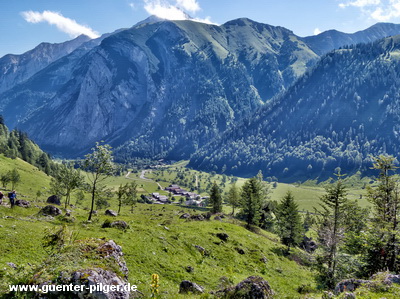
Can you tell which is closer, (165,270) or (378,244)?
(165,270)

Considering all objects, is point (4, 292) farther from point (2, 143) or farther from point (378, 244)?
point (2, 143)

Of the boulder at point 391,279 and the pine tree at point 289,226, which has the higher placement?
the boulder at point 391,279

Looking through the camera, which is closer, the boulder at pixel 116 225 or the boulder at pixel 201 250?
the boulder at pixel 116 225

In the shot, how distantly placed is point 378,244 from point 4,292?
4125cm

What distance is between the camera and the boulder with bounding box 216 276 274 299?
18250 millimetres

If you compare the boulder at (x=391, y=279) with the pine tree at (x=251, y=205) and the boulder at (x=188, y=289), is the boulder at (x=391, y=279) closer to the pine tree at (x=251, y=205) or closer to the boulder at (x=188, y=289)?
the boulder at (x=188, y=289)

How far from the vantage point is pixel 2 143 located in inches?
6845

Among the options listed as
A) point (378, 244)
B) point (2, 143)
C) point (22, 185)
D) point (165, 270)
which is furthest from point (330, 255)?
point (2, 143)

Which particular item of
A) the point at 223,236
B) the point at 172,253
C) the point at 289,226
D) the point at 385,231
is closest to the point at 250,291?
the point at 172,253

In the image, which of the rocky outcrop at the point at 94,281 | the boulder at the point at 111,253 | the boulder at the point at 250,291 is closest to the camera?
the rocky outcrop at the point at 94,281

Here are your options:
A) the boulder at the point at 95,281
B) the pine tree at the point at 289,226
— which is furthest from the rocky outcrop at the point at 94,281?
the pine tree at the point at 289,226

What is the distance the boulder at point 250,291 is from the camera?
59.9 feet

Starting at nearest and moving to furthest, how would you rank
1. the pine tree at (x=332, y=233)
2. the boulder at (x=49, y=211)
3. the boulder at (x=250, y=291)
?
the boulder at (x=250, y=291) < the pine tree at (x=332, y=233) < the boulder at (x=49, y=211)

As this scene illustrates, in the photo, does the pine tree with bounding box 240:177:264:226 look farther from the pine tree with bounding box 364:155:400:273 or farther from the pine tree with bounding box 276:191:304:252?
the pine tree with bounding box 364:155:400:273
